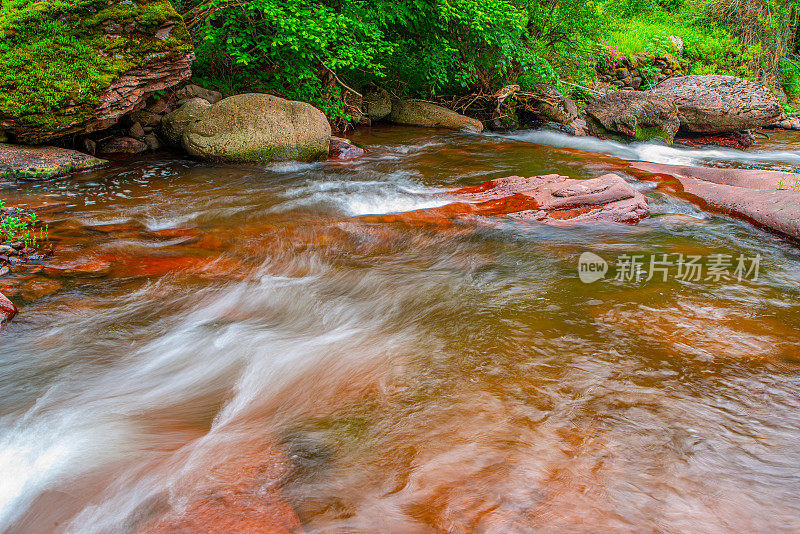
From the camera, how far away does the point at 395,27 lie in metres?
11.7

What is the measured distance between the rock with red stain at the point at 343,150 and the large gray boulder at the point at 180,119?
2.28 m

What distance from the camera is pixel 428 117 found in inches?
510

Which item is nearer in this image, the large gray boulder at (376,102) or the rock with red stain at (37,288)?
the rock with red stain at (37,288)

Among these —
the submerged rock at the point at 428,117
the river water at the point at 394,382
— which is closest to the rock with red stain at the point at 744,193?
the river water at the point at 394,382

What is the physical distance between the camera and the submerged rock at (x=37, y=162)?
22.4ft

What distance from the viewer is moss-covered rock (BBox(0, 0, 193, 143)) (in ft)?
Result: 22.2

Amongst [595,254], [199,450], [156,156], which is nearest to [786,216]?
[595,254]

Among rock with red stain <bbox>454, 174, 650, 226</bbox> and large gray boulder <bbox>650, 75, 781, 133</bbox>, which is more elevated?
large gray boulder <bbox>650, 75, 781, 133</bbox>

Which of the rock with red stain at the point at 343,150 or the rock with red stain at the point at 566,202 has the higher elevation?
the rock with red stain at the point at 343,150

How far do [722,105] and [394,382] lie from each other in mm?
13100

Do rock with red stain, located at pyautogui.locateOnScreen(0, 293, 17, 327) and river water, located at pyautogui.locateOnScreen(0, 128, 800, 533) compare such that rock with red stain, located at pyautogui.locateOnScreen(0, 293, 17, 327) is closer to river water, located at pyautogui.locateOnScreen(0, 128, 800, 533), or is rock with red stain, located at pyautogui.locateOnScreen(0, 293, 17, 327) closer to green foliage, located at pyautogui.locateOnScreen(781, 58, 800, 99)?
river water, located at pyautogui.locateOnScreen(0, 128, 800, 533)

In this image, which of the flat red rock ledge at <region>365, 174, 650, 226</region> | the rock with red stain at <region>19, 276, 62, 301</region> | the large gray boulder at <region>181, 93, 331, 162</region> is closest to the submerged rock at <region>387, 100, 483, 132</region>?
the large gray boulder at <region>181, 93, 331, 162</region>

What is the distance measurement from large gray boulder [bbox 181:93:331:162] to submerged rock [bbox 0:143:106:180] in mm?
1637

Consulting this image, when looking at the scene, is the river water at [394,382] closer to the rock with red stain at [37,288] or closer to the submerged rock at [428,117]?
the rock with red stain at [37,288]
